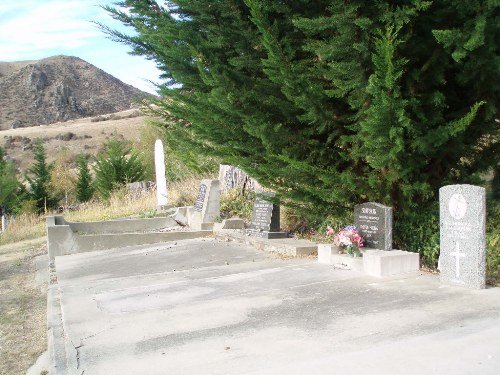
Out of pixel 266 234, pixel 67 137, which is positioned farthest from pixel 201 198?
pixel 67 137

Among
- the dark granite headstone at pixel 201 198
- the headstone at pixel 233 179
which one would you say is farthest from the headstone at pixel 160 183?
the dark granite headstone at pixel 201 198

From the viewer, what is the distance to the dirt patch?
19.2 ft

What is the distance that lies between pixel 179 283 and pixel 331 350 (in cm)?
363

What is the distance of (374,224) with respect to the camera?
27.2 ft

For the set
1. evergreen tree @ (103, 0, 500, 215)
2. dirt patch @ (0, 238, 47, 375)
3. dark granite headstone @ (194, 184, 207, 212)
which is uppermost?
evergreen tree @ (103, 0, 500, 215)

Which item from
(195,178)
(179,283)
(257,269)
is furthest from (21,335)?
(195,178)

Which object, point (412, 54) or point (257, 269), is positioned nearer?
point (412, 54)

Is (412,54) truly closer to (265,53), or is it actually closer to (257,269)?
(265,53)

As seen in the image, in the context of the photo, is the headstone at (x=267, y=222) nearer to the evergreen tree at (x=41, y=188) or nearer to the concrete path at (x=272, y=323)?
the concrete path at (x=272, y=323)

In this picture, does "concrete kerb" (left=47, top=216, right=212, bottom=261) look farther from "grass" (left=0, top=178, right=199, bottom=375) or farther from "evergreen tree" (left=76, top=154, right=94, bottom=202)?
"evergreen tree" (left=76, top=154, right=94, bottom=202)

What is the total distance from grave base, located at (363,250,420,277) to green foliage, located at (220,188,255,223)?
6.13 meters

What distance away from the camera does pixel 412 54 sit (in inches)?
309

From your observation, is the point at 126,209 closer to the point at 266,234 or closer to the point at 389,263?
the point at 266,234

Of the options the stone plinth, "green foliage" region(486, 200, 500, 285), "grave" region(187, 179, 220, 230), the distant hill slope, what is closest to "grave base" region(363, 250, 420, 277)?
the stone plinth
